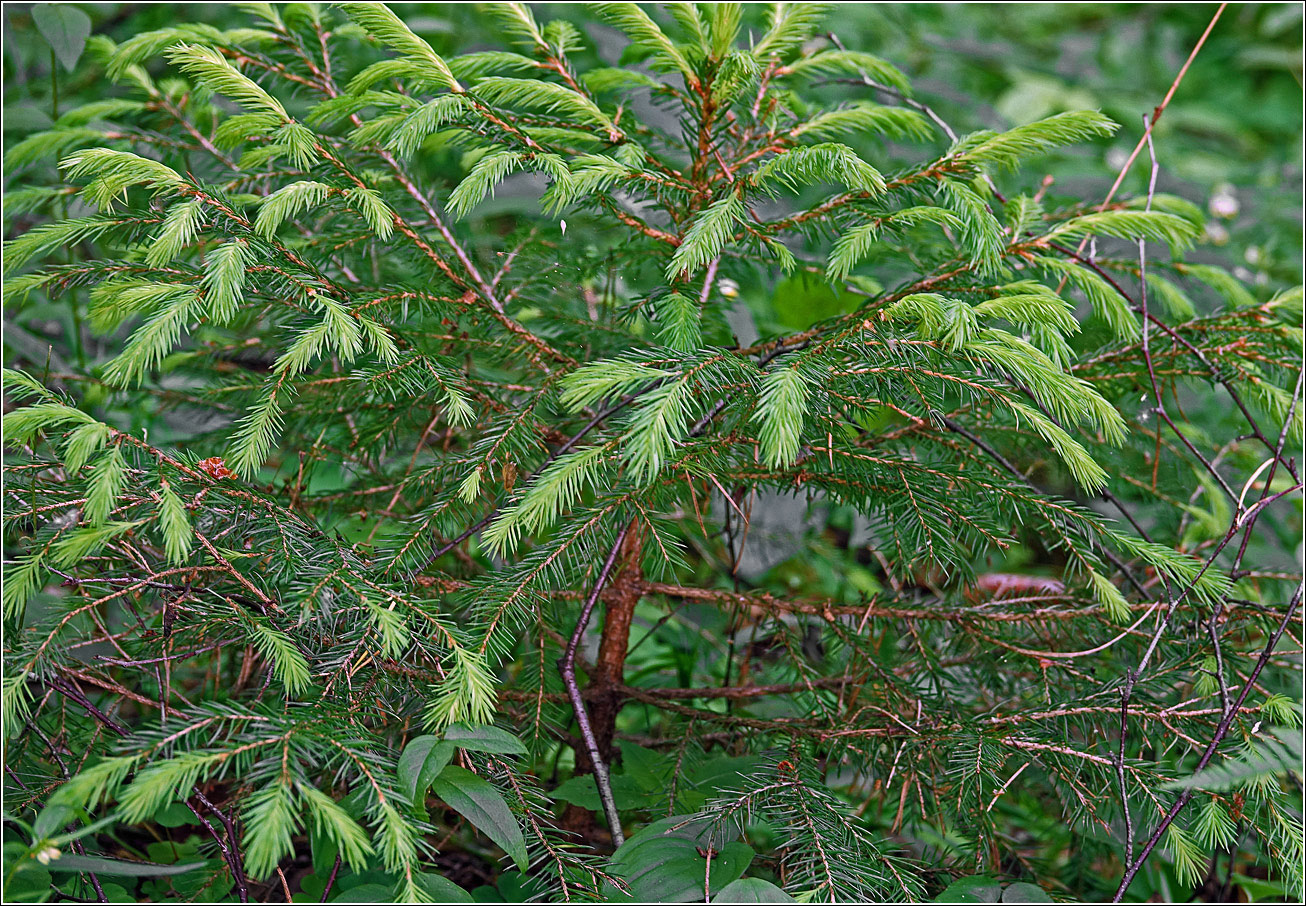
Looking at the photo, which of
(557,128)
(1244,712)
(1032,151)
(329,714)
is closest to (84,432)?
(329,714)

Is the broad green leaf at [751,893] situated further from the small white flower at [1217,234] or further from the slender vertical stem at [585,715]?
the small white flower at [1217,234]

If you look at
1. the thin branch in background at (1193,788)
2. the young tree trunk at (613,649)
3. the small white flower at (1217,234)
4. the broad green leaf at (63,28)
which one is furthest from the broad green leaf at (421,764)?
the small white flower at (1217,234)

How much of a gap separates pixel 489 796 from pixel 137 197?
102 centimetres

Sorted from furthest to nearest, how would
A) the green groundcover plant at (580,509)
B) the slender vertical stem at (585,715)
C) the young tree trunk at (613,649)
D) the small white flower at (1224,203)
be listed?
the small white flower at (1224,203)
the young tree trunk at (613,649)
the slender vertical stem at (585,715)
the green groundcover plant at (580,509)

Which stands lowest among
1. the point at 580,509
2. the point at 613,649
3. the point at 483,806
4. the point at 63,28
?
the point at 613,649

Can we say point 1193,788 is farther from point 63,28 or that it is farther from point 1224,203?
point 1224,203

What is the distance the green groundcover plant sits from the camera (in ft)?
2.79

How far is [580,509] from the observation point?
104 centimetres

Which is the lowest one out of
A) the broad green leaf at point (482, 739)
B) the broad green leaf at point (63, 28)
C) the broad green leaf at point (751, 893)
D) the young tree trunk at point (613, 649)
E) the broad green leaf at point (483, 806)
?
the young tree trunk at point (613, 649)

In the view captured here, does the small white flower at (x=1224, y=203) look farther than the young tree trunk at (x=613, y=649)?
Yes

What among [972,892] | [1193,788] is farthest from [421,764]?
[1193,788]

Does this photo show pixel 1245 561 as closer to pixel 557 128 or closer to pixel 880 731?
pixel 880 731

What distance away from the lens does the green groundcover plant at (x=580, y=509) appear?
0.85 m

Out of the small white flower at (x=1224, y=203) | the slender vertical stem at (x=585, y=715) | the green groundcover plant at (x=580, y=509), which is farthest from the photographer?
the small white flower at (x=1224, y=203)
